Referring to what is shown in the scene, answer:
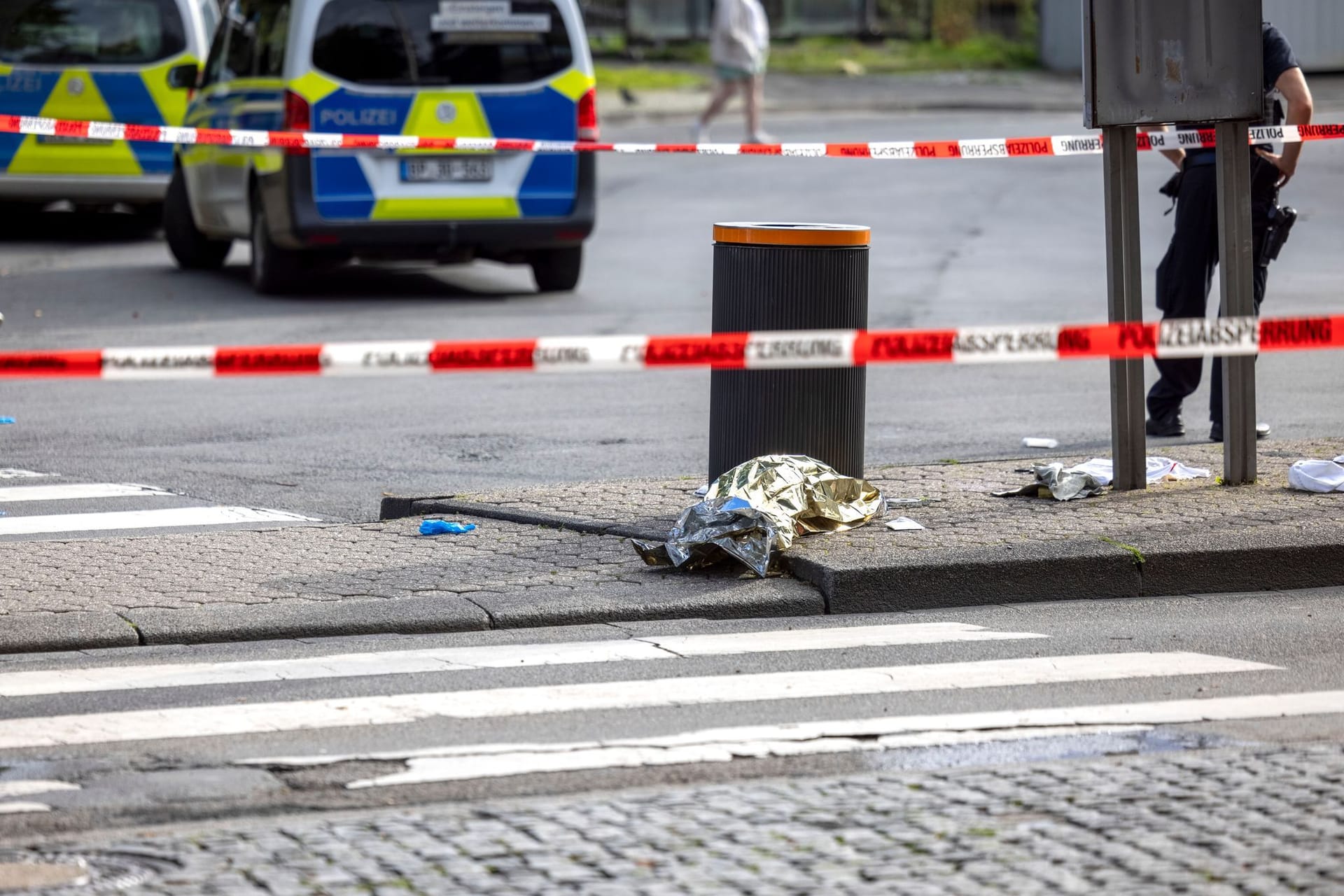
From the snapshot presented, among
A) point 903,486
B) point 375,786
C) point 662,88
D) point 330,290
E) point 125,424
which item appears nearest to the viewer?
point 375,786

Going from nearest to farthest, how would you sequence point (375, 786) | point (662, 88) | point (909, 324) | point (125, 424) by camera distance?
point (375, 786), point (125, 424), point (909, 324), point (662, 88)

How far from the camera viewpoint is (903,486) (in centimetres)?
792

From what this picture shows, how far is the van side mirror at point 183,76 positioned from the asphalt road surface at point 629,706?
11197 millimetres

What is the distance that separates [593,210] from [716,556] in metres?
8.56

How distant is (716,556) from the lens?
675 cm

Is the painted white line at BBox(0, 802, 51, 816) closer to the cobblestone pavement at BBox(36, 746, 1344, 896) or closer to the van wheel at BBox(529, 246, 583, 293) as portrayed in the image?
the cobblestone pavement at BBox(36, 746, 1344, 896)

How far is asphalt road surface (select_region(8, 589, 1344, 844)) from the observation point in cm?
473

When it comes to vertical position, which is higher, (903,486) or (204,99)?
(204,99)

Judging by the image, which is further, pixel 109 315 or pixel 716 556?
pixel 109 315

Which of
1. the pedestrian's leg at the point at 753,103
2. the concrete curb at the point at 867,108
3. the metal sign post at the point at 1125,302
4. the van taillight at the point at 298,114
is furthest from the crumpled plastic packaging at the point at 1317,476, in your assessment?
the concrete curb at the point at 867,108

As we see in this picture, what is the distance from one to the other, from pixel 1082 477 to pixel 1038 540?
938mm

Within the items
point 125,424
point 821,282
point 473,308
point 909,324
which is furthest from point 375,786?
point 473,308

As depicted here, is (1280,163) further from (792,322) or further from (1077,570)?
(1077,570)

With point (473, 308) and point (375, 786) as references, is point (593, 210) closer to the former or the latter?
point (473, 308)
